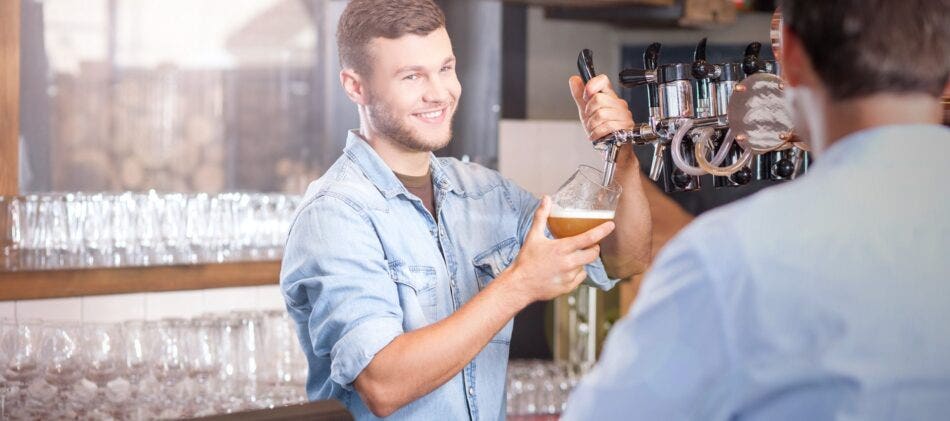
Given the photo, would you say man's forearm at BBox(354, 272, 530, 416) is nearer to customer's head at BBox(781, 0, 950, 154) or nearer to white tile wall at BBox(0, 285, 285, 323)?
customer's head at BBox(781, 0, 950, 154)

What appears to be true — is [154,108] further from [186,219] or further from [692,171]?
[692,171]

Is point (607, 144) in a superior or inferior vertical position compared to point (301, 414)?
superior

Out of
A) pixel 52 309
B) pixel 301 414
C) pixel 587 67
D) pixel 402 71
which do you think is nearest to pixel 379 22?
pixel 402 71

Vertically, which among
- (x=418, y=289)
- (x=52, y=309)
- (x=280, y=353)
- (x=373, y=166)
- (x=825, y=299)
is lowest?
(x=280, y=353)

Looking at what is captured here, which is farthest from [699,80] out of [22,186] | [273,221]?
[22,186]

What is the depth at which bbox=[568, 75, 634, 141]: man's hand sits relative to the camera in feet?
6.16

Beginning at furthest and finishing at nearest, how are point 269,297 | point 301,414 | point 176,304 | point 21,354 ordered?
1. point 269,297
2. point 176,304
3. point 21,354
4. point 301,414

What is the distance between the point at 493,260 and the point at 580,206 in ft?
1.22

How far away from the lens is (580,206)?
181cm

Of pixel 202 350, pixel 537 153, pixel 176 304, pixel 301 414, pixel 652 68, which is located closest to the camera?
pixel 301 414

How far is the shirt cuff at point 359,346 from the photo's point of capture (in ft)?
5.78

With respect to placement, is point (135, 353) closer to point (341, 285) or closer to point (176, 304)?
point (176, 304)

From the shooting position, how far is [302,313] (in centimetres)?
198

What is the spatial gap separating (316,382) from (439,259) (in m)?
0.32
